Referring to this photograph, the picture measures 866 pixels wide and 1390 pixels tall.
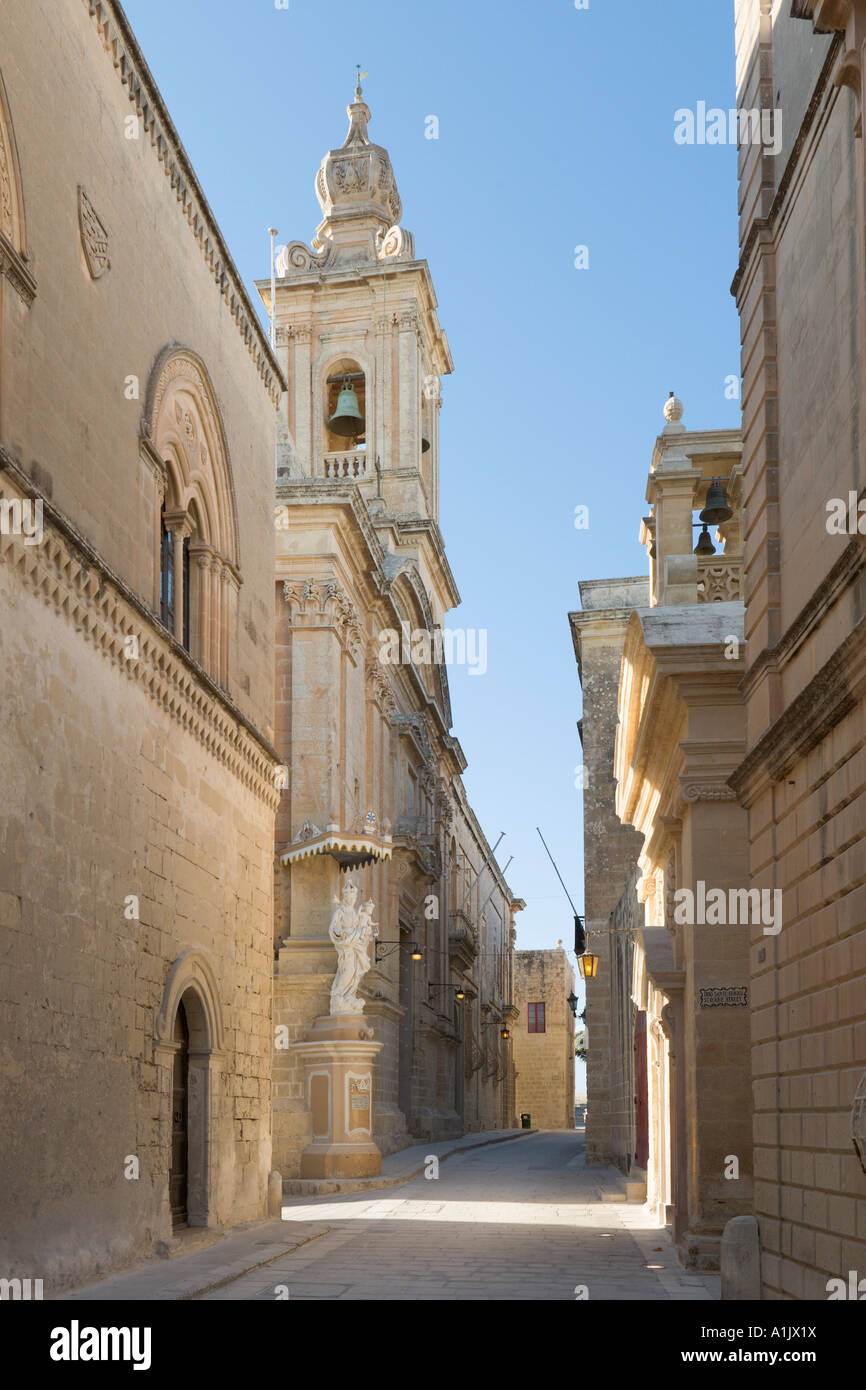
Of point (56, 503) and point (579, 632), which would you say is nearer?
point (56, 503)

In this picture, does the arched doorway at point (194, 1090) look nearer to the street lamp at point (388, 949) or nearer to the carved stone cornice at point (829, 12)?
the carved stone cornice at point (829, 12)

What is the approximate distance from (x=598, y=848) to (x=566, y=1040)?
47.4m

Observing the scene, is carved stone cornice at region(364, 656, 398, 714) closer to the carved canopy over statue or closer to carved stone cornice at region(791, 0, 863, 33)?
the carved canopy over statue

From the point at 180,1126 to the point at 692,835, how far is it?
18.6 ft

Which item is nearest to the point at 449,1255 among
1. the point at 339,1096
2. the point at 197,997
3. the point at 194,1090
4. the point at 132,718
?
the point at 194,1090

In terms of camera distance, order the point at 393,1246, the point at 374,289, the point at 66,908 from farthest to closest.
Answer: the point at 374,289 → the point at 393,1246 → the point at 66,908

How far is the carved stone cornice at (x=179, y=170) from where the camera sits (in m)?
13.3

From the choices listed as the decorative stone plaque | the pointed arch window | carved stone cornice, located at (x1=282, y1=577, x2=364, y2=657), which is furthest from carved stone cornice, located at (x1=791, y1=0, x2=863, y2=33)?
carved stone cornice, located at (x1=282, y1=577, x2=364, y2=657)

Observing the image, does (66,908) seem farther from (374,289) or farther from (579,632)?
(374,289)

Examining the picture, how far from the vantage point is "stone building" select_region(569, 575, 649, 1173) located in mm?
28672

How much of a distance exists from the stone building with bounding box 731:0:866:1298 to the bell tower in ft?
93.7

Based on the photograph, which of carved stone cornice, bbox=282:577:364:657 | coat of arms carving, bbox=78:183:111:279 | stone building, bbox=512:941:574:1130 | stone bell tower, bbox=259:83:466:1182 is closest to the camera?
coat of arms carving, bbox=78:183:111:279

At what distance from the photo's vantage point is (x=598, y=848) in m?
30.0
